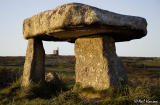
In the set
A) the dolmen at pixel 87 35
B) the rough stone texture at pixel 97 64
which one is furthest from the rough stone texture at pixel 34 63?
the rough stone texture at pixel 97 64

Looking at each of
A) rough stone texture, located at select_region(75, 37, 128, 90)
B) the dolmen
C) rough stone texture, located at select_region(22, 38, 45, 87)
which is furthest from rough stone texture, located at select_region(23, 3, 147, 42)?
rough stone texture, located at select_region(22, 38, 45, 87)

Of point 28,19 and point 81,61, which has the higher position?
point 28,19

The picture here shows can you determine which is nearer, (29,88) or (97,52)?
(97,52)

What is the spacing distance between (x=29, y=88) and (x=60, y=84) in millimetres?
1325

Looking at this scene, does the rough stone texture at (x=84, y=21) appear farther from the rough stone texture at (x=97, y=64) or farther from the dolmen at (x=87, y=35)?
the rough stone texture at (x=97, y=64)

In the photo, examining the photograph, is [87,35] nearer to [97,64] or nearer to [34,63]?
[97,64]

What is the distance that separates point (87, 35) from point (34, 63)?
7.23ft

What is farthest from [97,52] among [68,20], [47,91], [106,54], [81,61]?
[47,91]

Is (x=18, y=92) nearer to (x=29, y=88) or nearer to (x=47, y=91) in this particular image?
(x=29, y=88)

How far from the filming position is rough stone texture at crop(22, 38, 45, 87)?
714cm

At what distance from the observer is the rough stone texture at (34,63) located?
7.14 metres

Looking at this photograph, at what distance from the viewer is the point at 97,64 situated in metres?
6.02

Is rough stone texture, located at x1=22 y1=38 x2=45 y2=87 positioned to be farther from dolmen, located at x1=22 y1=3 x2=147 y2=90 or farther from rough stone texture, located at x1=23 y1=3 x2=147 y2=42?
rough stone texture, located at x1=23 y1=3 x2=147 y2=42

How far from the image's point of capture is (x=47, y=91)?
6922 mm
